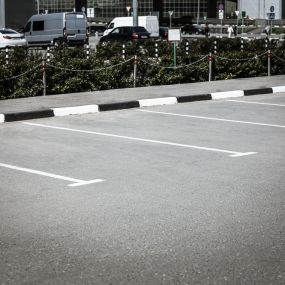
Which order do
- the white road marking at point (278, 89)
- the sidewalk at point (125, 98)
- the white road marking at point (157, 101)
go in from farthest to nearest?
the white road marking at point (278, 89), the white road marking at point (157, 101), the sidewalk at point (125, 98)

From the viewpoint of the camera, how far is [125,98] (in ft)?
51.0

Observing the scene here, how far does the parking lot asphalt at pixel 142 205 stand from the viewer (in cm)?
470

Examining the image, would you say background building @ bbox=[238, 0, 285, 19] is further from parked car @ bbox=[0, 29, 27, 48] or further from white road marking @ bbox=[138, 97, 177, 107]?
white road marking @ bbox=[138, 97, 177, 107]

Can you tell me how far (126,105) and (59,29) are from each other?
29110 millimetres

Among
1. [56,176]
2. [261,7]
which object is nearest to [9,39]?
[56,176]

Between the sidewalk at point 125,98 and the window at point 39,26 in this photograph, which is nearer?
the sidewalk at point 125,98

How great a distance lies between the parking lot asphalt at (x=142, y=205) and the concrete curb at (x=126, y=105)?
4.03 feet

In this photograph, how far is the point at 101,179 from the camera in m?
7.52

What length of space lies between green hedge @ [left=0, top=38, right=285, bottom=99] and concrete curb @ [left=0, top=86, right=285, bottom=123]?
2.65 meters

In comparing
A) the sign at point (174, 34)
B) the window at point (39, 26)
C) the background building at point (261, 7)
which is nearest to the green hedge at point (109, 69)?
the sign at point (174, 34)

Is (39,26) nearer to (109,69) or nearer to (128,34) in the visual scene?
(128,34)

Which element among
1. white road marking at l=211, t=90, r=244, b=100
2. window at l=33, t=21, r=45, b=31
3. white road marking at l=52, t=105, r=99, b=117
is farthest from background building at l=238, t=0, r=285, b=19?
white road marking at l=52, t=105, r=99, b=117

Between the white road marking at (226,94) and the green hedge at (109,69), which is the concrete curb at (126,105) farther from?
the green hedge at (109,69)

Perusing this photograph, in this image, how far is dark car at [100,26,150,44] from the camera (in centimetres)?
4100
